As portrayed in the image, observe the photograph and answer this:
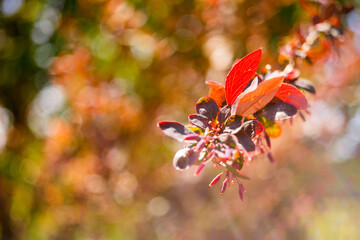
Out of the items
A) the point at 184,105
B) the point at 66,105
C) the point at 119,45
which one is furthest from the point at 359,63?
the point at 66,105

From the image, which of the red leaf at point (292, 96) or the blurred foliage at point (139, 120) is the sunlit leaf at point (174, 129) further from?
the blurred foliage at point (139, 120)

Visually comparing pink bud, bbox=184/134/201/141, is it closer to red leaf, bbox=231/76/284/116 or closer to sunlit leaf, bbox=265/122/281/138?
red leaf, bbox=231/76/284/116

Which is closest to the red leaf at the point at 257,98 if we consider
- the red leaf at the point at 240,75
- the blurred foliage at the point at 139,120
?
the red leaf at the point at 240,75

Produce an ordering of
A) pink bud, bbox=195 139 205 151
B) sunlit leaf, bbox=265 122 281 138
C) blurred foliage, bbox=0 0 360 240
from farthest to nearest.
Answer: blurred foliage, bbox=0 0 360 240
sunlit leaf, bbox=265 122 281 138
pink bud, bbox=195 139 205 151

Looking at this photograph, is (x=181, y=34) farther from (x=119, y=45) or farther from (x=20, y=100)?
(x=20, y=100)

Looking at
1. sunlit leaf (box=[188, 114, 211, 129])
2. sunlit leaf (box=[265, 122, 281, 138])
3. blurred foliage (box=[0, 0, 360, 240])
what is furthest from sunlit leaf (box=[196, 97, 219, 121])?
blurred foliage (box=[0, 0, 360, 240])

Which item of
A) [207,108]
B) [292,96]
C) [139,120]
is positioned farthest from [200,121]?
[139,120]

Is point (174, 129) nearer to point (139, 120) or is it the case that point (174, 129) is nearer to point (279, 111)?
point (279, 111)
